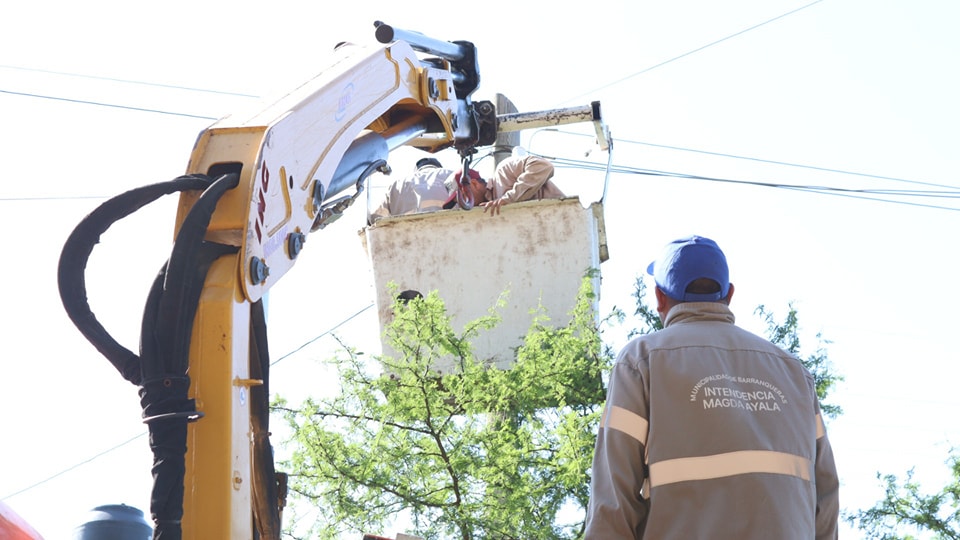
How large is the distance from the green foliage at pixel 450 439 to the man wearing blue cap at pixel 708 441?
16.4 ft

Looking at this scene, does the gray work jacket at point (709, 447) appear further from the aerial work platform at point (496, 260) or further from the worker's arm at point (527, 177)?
the worker's arm at point (527, 177)

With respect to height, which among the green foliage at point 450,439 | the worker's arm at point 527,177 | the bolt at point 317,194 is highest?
the worker's arm at point 527,177

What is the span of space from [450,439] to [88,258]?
5.45m

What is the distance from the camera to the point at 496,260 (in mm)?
11289

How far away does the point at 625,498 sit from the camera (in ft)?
12.4

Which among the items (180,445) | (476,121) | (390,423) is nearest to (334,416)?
(390,423)

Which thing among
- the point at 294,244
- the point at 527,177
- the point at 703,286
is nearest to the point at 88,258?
the point at 294,244

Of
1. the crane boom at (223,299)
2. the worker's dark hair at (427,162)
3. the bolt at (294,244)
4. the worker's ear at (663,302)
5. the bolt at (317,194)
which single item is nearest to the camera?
the crane boom at (223,299)

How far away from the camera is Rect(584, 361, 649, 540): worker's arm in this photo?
12.3 ft

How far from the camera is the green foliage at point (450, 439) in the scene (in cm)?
911

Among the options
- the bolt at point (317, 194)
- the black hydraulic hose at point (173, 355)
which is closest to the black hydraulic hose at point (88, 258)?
the black hydraulic hose at point (173, 355)

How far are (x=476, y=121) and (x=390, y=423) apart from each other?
3036 mm

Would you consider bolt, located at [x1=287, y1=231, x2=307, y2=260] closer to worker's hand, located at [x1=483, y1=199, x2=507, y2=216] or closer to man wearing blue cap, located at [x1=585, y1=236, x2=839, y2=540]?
man wearing blue cap, located at [x1=585, y1=236, x2=839, y2=540]

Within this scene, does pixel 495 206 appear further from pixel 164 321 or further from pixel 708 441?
pixel 708 441
